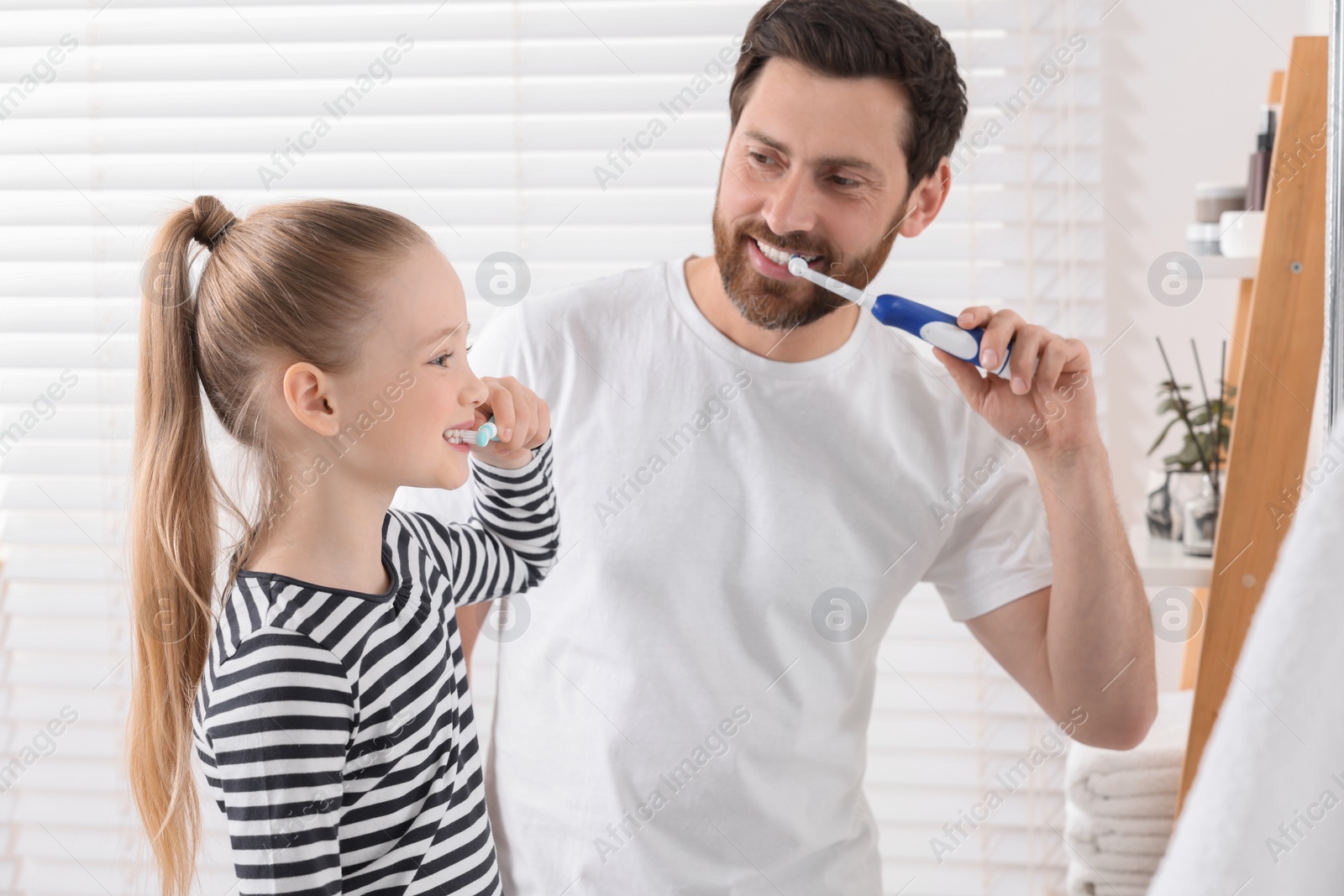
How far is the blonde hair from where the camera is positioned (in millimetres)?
622

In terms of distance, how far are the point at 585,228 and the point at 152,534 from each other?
0.76 meters

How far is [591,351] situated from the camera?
36.1 inches

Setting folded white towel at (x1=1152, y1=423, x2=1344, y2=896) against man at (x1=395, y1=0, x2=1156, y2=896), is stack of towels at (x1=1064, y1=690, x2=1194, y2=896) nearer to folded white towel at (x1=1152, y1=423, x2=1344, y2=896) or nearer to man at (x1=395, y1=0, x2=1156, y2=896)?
man at (x1=395, y1=0, x2=1156, y2=896)

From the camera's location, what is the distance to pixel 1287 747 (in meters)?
0.19

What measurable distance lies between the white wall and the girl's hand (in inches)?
31.5

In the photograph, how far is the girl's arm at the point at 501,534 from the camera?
0.75 m

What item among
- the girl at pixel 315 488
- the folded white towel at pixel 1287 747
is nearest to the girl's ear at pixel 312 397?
the girl at pixel 315 488

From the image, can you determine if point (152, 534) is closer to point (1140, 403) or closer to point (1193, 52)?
point (1140, 403)

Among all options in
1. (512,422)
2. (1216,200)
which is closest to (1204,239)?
(1216,200)

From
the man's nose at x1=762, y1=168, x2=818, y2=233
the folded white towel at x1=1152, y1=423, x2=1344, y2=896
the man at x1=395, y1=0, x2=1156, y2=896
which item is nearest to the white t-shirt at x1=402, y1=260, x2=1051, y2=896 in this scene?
the man at x1=395, y1=0, x2=1156, y2=896

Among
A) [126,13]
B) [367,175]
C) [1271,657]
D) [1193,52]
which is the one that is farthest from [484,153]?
[1271,657]

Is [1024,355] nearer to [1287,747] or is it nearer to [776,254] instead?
[776,254]

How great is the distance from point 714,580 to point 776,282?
0.26 metres

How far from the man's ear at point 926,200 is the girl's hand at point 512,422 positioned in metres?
0.43
